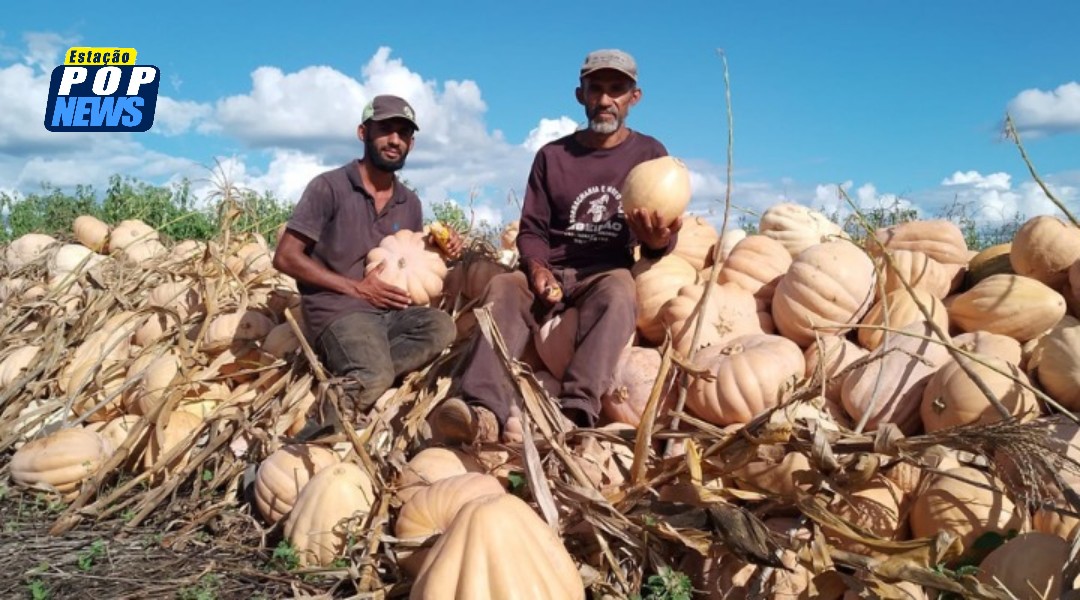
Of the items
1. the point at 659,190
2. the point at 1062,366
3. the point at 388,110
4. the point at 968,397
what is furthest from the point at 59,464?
the point at 1062,366

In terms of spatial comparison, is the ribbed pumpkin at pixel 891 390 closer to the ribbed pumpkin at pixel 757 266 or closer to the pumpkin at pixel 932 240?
the ribbed pumpkin at pixel 757 266

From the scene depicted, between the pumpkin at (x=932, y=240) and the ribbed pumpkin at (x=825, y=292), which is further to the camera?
the pumpkin at (x=932, y=240)

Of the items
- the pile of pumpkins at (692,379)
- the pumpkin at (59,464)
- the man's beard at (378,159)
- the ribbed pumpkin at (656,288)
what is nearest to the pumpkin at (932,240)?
the pile of pumpkins at (692,379)

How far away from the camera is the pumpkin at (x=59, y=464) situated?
4.55 meters

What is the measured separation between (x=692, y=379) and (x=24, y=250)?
7761 mm

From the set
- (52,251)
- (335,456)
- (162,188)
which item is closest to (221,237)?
(52,251)

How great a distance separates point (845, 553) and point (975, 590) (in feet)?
1.25

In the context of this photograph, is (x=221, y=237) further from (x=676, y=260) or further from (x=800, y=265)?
(x=800, y=265)

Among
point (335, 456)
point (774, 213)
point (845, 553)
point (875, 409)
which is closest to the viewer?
point (845, 553)

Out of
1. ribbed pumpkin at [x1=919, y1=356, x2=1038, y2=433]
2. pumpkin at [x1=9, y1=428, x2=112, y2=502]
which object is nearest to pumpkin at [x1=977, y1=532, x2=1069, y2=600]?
ribbed pumpkin at [x1=919, y1=356, x2=1038, y2=433]

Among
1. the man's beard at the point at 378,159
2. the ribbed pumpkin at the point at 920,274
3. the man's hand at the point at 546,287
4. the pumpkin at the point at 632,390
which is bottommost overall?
the pumpkin at the point at 632,390

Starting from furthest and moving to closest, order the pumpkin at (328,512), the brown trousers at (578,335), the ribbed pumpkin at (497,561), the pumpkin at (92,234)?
the pumpkin at (92,234), the brown trousers at (578,335), the pumpkin at (328,512), the ribbed pumpkin at (497,561)

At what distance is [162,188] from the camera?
56.0ft

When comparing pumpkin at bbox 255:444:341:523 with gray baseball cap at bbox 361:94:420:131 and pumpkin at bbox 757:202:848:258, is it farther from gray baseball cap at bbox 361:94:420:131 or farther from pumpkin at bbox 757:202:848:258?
pumpkin at bbox 757:202:848:258
